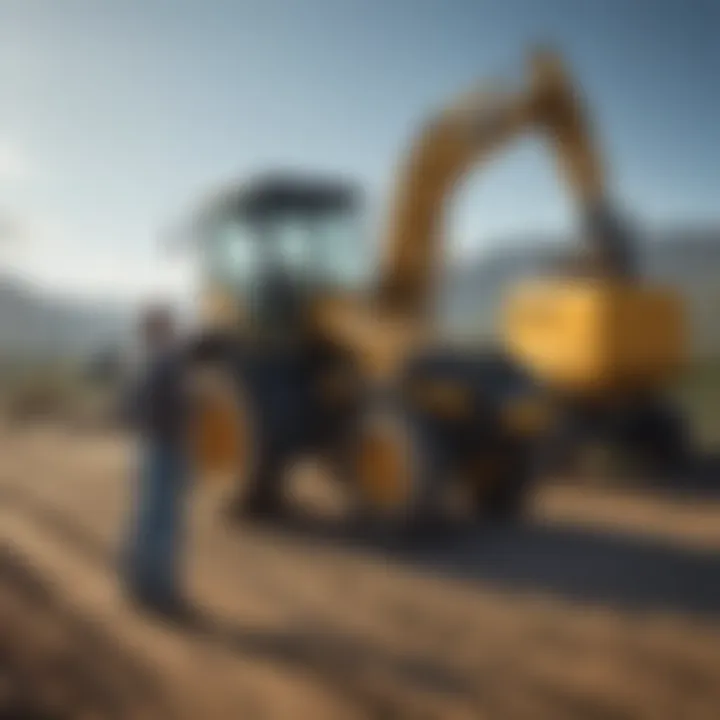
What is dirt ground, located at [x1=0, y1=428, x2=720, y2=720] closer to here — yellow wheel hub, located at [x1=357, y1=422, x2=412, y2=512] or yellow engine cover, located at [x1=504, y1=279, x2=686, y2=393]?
yellow wheel hub, located at [x1=357, y1=422, x2=412, y2=512]

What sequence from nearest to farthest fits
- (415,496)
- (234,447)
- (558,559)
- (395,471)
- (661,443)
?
1. (558,559)
2. (415,496)
3. (395,471)
4. (234,447)
5. (661,443)

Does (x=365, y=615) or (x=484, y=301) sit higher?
(x=484, y=301)

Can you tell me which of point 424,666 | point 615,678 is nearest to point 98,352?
point 424,666

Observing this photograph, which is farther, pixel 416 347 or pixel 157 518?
pixel 416 347

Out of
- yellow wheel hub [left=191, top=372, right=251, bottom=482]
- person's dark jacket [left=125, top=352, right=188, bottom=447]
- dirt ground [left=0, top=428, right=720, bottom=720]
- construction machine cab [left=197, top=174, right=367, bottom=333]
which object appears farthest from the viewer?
yellow wheel hub [left=191, top=372, right=251, bottom=482]

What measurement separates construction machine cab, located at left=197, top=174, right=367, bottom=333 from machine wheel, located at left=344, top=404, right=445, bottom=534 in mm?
591

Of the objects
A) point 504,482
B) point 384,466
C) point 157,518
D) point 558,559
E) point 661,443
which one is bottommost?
point 157,518

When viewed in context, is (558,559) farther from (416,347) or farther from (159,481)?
(159,481)

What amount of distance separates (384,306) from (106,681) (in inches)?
92.9

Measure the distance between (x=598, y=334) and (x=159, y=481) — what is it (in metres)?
2.06

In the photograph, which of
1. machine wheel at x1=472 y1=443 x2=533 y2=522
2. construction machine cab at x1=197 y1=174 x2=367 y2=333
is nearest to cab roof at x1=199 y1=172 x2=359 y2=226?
construction machine cab at x1=197 y1=174 x2=367 y2=333

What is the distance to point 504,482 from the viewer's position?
4.23 m

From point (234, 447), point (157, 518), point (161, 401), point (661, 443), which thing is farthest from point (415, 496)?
point (661, 443)

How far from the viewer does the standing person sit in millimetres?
2746
